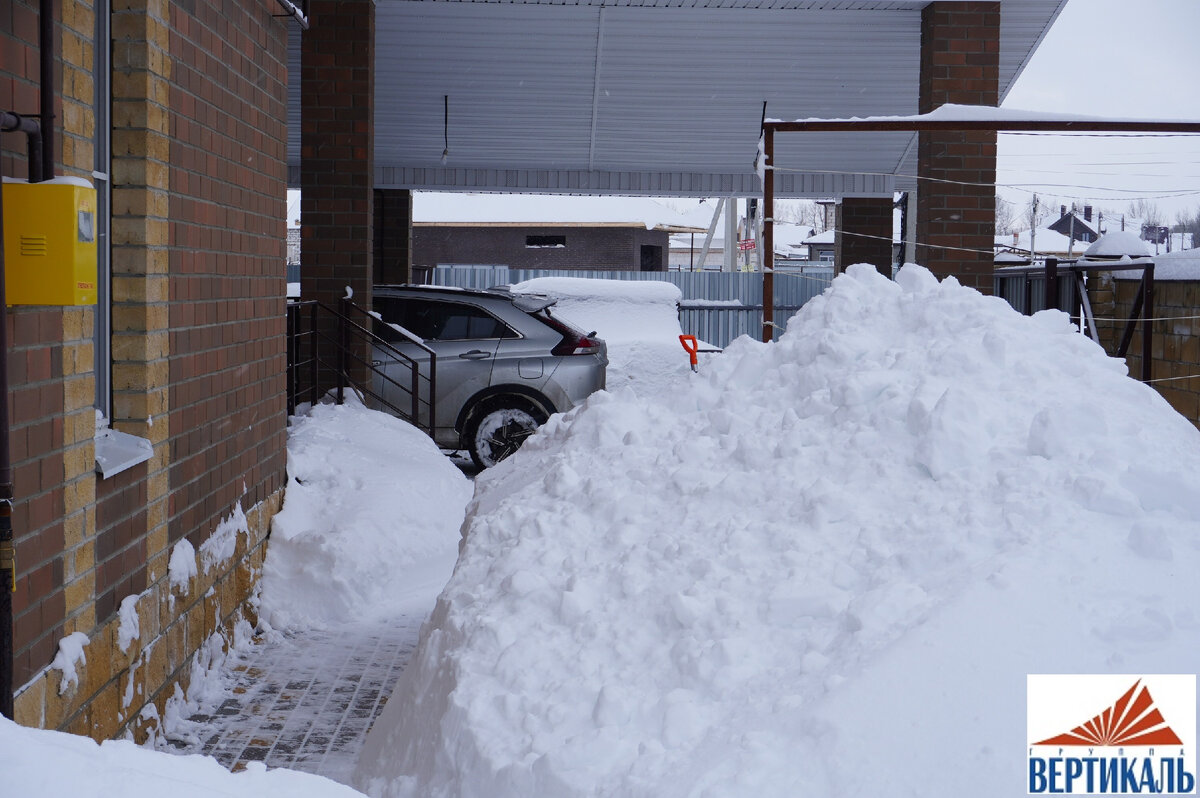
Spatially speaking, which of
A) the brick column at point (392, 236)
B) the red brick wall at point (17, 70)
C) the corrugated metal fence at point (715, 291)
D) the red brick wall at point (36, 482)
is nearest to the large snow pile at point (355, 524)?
the red brick wall at point (36, 482)

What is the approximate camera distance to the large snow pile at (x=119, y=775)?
193 centimetres

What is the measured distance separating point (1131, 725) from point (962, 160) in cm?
759

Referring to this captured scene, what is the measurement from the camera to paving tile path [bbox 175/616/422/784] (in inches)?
180

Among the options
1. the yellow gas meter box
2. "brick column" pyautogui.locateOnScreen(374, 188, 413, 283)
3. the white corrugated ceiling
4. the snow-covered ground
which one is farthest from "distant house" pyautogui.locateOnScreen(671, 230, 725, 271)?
the yellow gas meter box

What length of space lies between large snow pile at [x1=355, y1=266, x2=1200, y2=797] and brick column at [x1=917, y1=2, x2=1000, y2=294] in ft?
17.6

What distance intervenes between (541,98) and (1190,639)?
36.8ft

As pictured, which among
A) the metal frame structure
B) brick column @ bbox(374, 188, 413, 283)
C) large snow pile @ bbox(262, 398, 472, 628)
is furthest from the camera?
brick column @ bbox(374, 188, 413, 283)

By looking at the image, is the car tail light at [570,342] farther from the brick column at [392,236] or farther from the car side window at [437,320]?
the brick column at [392,236]

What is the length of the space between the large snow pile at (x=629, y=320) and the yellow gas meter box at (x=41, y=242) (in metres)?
11.4

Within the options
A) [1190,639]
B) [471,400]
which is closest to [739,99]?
[471,400]

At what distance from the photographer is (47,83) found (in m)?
3.18

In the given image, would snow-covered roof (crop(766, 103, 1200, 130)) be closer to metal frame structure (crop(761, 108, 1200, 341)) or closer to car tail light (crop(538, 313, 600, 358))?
metal frame structure (crop(761, 108, 1200, 341))

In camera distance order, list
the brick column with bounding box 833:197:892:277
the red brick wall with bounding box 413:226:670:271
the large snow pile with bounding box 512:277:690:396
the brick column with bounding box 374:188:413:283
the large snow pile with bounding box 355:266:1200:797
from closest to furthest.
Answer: the large snow pile with bounding box 355:266:1200:797 → the large snow pile with bounding box 512:277:690:396 → the brick column with bounding box 833:197:892:277 → the brick column with bounding box 374:188:413:283 → the red brick wall with bounding box 413:226:670:271

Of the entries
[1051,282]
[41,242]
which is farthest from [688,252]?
[41,242]
